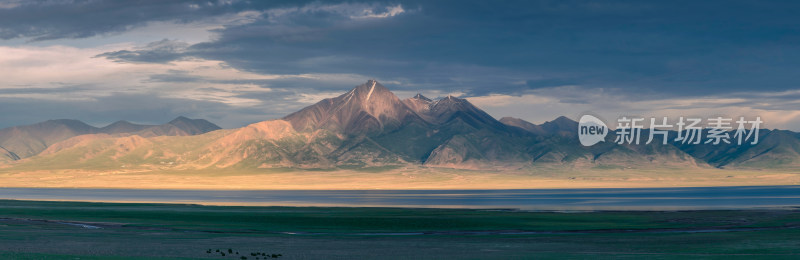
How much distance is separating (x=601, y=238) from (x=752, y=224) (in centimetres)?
2525

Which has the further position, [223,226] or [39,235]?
[223,226]

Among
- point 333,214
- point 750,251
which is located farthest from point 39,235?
point 750,251

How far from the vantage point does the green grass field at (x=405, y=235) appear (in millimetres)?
56562

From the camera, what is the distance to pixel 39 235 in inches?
2776

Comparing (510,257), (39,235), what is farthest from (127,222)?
(510,257)

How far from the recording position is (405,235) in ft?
251

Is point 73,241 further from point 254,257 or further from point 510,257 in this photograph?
point 510,257

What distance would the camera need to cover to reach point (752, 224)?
289 ft

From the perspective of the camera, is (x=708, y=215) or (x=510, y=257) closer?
(x=510, y=257)

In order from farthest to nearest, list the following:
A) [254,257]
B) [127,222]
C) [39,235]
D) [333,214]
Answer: [333,214] → [127,222] → [39,235] → [254,257]

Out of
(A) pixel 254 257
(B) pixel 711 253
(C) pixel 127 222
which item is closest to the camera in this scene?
(A) pixel 254 257

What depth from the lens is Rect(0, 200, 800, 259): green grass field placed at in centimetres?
5656

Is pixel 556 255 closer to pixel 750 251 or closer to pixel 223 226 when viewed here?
pixel 750 251

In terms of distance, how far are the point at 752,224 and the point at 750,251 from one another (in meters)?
→ 32.1
